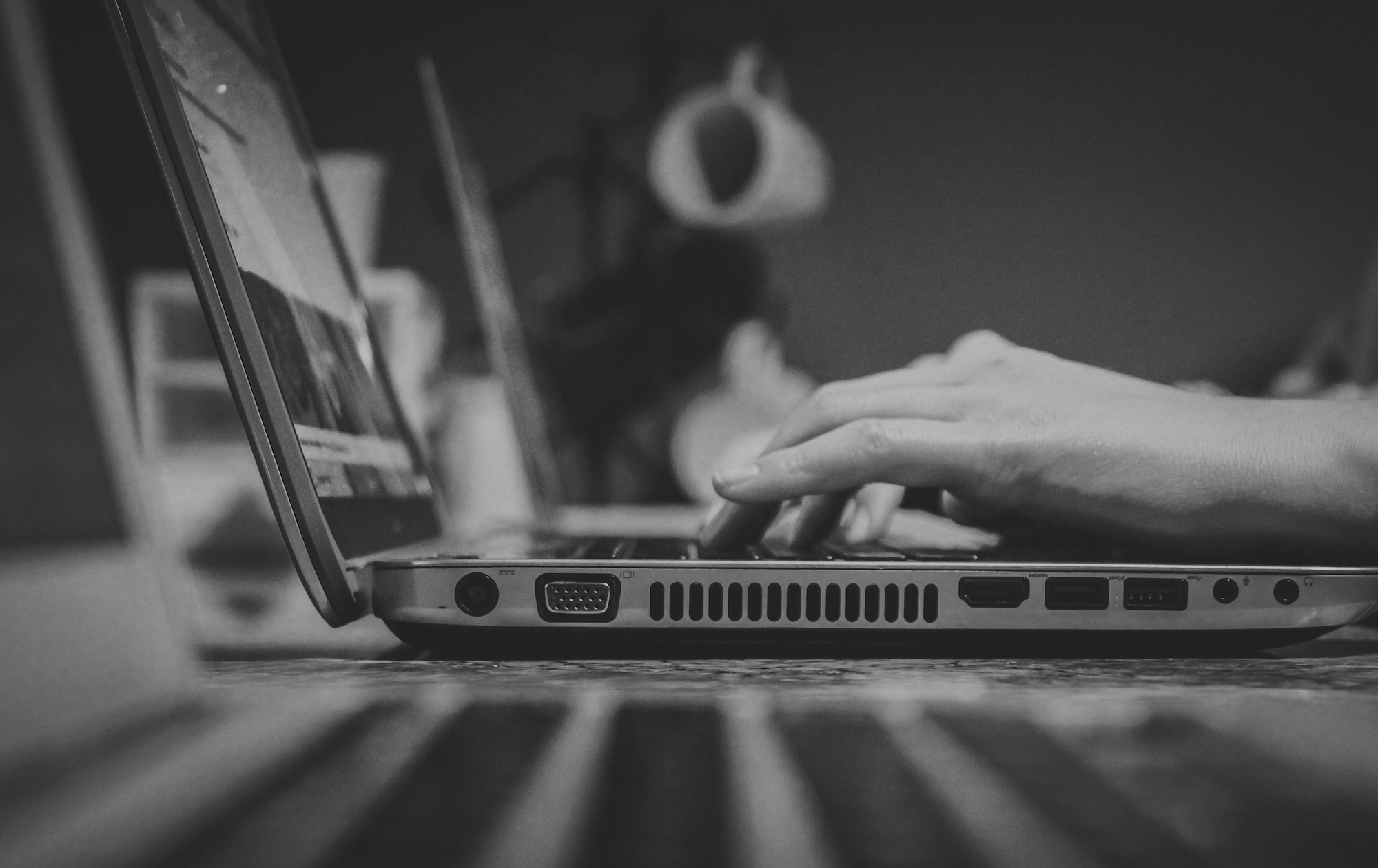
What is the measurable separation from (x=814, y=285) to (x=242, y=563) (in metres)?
1.74

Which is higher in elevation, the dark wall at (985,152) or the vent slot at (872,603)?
the dark wall at (985,152)

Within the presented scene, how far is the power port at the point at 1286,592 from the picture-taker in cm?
38

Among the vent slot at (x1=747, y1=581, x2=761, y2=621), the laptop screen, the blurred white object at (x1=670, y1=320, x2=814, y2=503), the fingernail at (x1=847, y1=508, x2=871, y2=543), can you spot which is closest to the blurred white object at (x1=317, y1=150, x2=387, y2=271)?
the blurred white object at (x1=670, y1=320, x2=814, y2=503)

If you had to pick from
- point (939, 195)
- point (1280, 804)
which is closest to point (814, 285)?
point (939, 195)

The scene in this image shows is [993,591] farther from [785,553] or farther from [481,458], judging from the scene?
[481,458]

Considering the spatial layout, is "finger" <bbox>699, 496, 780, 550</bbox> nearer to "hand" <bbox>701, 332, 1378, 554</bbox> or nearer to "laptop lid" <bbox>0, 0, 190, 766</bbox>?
"hand" <bbox>701, 332, 1378, 554</bbox>

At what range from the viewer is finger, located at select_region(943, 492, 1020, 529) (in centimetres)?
58

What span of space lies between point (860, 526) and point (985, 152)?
97.9 inches

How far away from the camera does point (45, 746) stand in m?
0.19

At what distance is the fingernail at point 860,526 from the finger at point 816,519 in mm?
107

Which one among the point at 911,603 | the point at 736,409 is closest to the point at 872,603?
the point at 911,603

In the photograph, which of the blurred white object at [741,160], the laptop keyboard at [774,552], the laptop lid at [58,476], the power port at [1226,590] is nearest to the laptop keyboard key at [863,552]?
the laptop keyboard at [774,552]

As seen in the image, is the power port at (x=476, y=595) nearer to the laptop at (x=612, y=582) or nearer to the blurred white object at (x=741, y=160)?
the laptop at (x=612, y=582)

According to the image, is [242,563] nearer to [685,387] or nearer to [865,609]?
[685,387]
